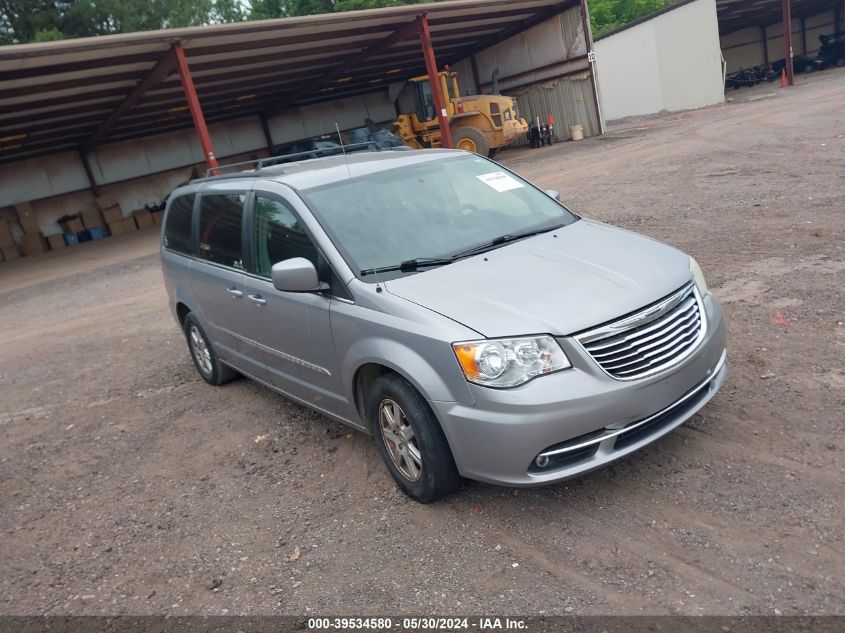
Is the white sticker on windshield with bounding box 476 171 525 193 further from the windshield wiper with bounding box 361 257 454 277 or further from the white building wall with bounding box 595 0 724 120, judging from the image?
the white building wall with bounding box 595 0 724 120

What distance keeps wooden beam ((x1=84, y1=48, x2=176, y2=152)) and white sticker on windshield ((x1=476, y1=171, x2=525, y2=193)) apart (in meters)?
13.3

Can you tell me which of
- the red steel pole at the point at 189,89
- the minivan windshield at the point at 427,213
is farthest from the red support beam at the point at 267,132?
the minivan windshield at the point at 427,213

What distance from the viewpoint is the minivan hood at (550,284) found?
3285 mm

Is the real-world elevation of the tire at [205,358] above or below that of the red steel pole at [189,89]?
below

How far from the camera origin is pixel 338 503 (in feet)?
12.9

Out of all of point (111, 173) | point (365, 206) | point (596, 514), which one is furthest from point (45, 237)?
point (596, 514)

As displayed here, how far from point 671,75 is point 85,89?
19919 mm

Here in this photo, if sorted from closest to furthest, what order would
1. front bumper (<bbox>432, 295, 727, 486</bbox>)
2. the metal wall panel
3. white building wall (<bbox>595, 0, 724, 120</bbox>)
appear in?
1. front bumper (<bbox>432, 295, 727, 486</bbox>)
2. the metal wall panel
3. white building wall (<bbox>595, 0, 724, 120</bbox>)

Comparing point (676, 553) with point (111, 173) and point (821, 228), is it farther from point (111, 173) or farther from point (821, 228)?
point (111, 173)

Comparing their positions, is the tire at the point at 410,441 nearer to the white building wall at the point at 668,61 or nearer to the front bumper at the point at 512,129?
the front bumper at the point at 512,129

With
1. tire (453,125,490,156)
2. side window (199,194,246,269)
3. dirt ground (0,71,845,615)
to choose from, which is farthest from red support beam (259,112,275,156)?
side window (199,194,246,269)

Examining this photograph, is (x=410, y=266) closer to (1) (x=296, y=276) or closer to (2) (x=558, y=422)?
(1) (x=296, y=276)

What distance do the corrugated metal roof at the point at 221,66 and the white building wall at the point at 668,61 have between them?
499 cm

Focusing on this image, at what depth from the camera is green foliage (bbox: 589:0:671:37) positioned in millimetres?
49375
